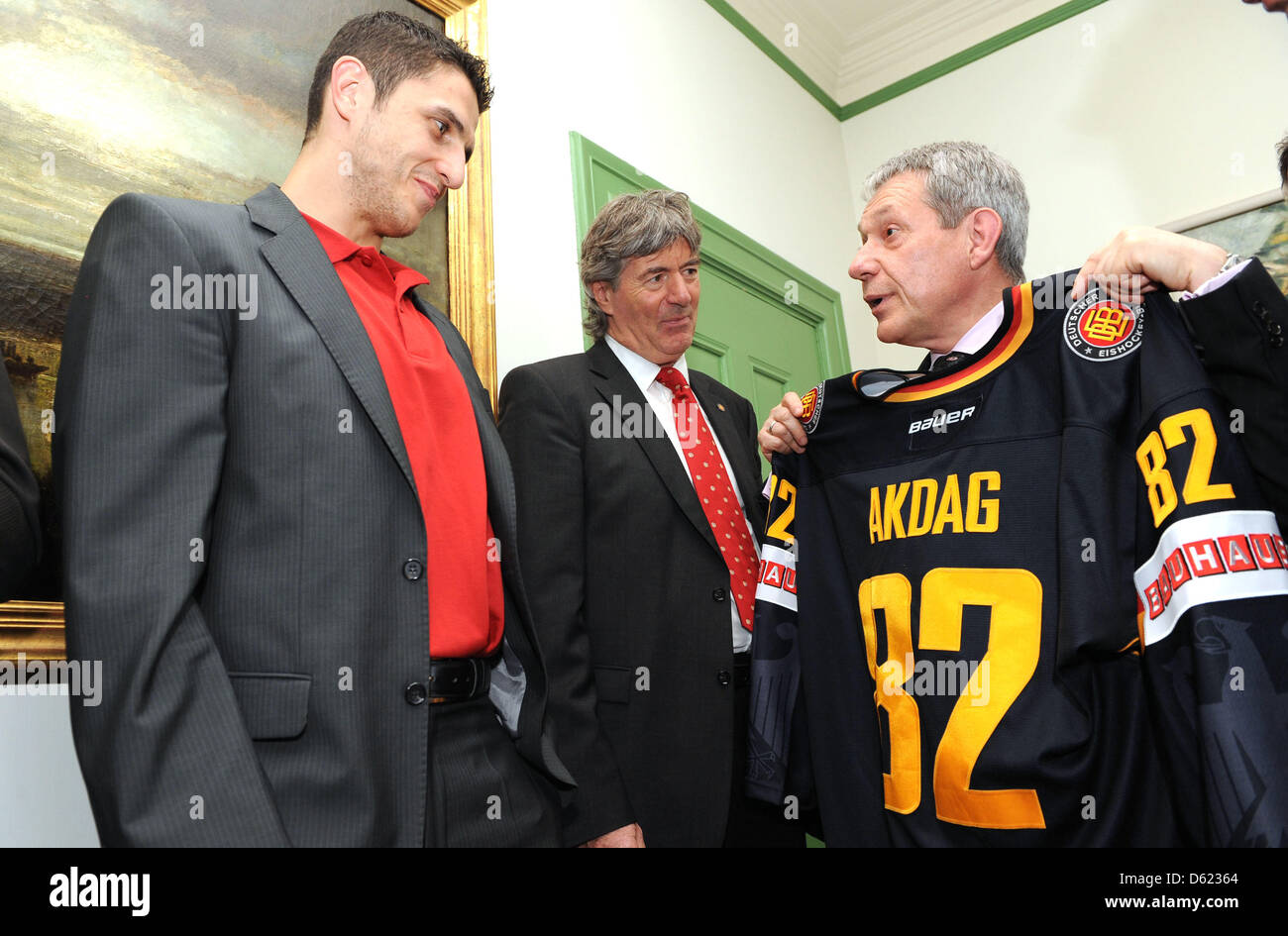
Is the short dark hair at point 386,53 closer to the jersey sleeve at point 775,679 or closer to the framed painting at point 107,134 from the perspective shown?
the framed painting at point 107,134

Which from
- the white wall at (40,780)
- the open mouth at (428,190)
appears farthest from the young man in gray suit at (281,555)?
the white wall at (40,780)

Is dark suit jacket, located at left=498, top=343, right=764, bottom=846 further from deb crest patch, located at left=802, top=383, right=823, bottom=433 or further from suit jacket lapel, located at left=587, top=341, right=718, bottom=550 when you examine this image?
deb crest patch, located at left=802, top=383, right=823, bottom=433

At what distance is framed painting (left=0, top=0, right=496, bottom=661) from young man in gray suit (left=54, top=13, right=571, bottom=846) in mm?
338

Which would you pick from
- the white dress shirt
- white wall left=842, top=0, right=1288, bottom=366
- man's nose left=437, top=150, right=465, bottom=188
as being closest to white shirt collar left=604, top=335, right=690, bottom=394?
the white dress shirt

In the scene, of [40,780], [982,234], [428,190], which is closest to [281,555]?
[40,780]

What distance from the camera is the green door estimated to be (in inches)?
110

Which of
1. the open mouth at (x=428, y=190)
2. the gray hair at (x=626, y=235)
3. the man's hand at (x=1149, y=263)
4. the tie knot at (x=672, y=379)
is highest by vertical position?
the gray hair at (x=626, y=235)

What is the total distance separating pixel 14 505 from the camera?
3.32 feet

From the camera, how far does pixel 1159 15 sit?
3650 mm

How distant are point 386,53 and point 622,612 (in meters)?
0.96

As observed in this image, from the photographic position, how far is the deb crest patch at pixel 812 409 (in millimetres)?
1677

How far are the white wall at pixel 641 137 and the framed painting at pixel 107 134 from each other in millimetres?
419
